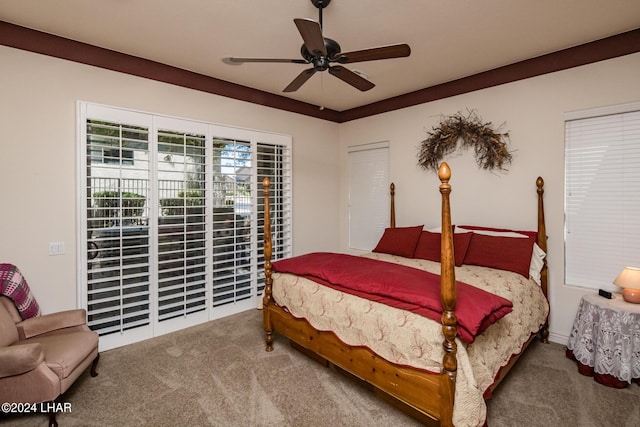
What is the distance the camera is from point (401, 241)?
3.88 metres

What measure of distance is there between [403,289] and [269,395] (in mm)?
1299

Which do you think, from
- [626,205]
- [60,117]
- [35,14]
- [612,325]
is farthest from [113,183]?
[626,205]

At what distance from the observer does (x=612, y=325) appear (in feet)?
7.96

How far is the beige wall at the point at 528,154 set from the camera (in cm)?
296

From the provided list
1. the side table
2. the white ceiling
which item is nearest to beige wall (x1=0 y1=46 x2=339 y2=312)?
the white ceiling

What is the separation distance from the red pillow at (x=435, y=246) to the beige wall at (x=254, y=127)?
0.51m

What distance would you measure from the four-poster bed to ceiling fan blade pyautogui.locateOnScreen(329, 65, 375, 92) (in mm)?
1202

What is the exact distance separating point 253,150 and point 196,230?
4.19 ft

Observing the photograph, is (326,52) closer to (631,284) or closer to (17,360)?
(17,360)

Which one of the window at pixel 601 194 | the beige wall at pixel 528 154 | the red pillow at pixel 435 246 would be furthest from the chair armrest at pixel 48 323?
the window at pixel 601 194

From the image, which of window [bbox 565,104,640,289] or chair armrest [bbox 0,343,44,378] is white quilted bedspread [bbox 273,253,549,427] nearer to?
window [bbox 565,104,640,289]

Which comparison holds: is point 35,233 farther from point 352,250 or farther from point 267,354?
point 352,250

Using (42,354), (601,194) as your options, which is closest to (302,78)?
(42,354)

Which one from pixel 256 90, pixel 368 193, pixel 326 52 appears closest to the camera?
pixel 326 52
